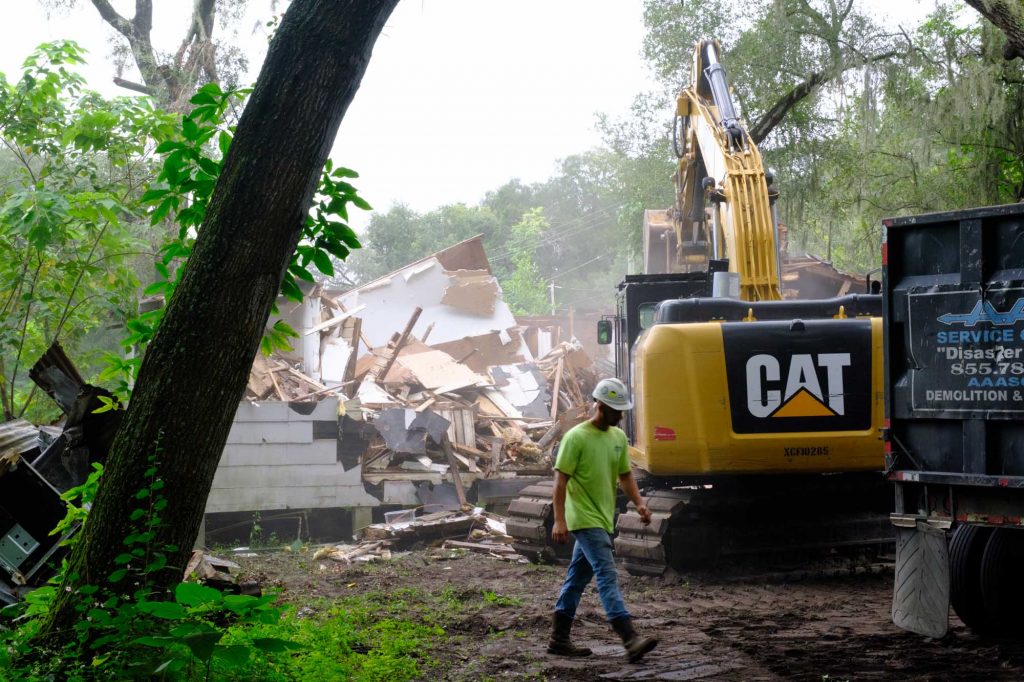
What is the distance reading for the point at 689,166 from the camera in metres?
15.3

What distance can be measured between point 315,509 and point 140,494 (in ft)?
39.8

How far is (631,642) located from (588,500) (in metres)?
1.05

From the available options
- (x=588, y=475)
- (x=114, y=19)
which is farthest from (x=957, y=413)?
(x=114, y=19)

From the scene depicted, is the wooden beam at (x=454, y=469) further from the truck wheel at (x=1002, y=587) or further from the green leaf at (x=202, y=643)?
the green leaf at (x=202, y=643)

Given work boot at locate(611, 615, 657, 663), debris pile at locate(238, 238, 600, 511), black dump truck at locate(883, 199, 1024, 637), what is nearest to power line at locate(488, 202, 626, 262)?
debris pile at locate(238, 238, 600, 511)

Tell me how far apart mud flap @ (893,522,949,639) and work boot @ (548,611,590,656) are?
2366mm

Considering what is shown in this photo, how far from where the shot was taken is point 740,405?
10.2m

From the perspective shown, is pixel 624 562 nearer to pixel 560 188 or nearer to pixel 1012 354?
pixel 1012 354

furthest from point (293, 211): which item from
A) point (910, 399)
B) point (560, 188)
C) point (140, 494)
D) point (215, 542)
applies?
point (560, 188)

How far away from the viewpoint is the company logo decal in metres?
7.18

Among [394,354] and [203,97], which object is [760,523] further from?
[394,354]

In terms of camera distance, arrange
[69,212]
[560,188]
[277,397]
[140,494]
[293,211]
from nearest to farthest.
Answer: [140,494], [293,211], [69,212], [277,397], [560,188]

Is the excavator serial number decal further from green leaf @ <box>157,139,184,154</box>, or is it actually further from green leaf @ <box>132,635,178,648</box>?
green leaf @ <box>132,635,178,648</box>

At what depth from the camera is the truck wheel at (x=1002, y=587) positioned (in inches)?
307
